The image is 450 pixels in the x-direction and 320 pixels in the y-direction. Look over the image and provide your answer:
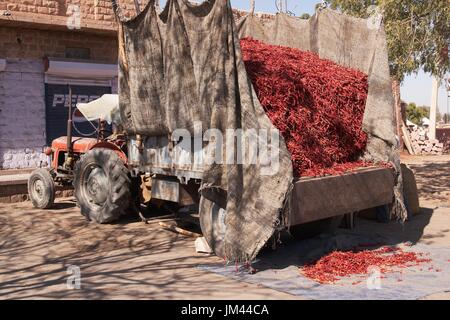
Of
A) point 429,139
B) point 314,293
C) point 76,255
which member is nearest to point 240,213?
point 314,293

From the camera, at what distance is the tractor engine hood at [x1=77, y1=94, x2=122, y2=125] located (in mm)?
9398

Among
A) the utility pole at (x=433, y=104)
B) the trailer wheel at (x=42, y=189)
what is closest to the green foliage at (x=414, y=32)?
the trailer wheel at (x=42, y=189)

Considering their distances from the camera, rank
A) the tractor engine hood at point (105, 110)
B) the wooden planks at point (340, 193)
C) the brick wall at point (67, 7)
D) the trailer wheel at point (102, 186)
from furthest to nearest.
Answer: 1. the brick wall at point (67, 7)
2. the tractor engine hood at point (105, 110)
3. the trailer wheel at point (102, 186)
4. the wooden planks at point (340, 193)

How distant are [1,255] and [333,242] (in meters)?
4.34

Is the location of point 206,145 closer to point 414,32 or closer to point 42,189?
point 42,189

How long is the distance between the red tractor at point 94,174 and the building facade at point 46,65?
2.11 m

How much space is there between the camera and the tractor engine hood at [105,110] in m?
9.40

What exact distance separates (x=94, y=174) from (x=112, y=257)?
241 centimetres

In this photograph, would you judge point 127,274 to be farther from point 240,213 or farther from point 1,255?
point 1,255

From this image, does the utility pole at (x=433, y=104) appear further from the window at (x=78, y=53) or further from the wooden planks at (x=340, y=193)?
the wooden planks at (x=340, y=193)

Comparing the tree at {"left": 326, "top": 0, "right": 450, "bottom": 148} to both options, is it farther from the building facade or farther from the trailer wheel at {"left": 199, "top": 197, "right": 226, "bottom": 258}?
the building facade

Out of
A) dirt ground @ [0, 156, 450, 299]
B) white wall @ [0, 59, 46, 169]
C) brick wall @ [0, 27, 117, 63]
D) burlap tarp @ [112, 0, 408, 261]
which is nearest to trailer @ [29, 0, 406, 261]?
burlap tarp @ [112, 0, 408, 261]
